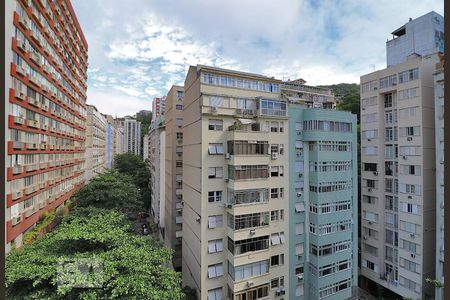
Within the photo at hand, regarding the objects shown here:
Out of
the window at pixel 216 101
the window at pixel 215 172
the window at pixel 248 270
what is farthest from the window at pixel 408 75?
the window at pixel 248 270

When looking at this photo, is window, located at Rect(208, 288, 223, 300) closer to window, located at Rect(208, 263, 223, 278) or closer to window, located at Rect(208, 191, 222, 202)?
window, located at Rect(208, 263, 223, 278)

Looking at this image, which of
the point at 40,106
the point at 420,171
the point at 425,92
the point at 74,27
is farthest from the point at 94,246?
the point at 74,27

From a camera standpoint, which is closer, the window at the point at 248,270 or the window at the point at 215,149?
the window at the point at 248,270

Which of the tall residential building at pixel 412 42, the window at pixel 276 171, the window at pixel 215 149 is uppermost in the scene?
the tall residential building at pixel 412 42

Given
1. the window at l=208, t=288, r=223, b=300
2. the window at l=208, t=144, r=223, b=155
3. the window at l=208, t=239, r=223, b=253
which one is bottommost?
the window at l=208, t=288, r=223, b=300

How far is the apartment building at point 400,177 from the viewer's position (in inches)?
381

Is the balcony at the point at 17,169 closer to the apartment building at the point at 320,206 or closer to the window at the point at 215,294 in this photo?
the window at the point at 215,294

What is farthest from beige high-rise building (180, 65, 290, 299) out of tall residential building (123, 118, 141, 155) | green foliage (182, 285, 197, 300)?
tall residential building (123, 118, 141, 155)

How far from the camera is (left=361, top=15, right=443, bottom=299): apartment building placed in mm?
9688

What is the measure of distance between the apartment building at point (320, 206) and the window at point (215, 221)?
255 centimetres

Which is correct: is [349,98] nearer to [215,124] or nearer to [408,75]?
[408,75]

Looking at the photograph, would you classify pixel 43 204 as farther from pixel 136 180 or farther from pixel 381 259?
pixel 381 259

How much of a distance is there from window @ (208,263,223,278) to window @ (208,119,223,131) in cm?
444

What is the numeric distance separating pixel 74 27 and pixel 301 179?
16.3 metres
